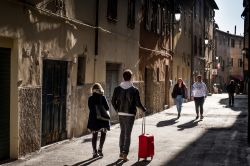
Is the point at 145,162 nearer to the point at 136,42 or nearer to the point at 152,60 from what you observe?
the point at 136,42

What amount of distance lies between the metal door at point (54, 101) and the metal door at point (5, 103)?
1569 mm

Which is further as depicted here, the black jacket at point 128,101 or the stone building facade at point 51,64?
the black jacket at point 128,101

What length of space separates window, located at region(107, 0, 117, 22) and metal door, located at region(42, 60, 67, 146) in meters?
4.19

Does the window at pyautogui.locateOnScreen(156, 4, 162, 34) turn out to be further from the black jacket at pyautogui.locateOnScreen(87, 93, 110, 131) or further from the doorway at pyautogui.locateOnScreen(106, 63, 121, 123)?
the black jacket at pyautogui.locateOnScreen(87, 93, 110, 131)

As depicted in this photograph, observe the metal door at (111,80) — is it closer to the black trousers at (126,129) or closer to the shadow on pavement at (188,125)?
the shadow on pavement at (188,125)

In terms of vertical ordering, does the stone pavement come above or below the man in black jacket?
below

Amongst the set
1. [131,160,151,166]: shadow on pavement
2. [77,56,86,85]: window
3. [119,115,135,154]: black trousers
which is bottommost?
[131,160,151,166]: shadow on pavement

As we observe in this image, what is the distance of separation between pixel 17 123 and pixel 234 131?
850 centimetres

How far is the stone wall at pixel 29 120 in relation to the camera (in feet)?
33.6

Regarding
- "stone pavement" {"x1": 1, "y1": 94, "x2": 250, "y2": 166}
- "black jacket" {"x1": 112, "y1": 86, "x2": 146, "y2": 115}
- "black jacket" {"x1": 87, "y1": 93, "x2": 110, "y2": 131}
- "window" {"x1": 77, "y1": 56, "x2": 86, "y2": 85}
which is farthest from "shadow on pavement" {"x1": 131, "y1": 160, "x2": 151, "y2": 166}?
"window" {"x1": 77, "y1": 56, "x2": 86, "y2": 85}

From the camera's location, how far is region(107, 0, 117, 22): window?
16.6 meters

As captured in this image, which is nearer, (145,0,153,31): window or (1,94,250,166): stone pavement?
(1,94,250,166): stone pavement

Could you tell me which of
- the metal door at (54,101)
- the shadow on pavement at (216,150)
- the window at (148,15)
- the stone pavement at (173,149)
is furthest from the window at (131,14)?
the metal door at (54,101)

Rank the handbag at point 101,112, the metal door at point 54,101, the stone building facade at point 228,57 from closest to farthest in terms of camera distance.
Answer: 1. the handbag at point 101,112
2. the metal door at point 54,101
3. the stone building facade at point 228,57
